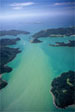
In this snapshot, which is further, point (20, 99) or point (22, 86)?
point (22, 86)

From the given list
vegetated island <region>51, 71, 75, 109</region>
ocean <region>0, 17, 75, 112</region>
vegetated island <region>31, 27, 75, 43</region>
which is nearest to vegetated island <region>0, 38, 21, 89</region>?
ocean <region>0, 17, 75, 112</region>

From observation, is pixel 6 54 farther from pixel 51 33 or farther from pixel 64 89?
pixel 64 89

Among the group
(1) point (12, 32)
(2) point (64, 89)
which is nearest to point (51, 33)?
(1) point (12, 32)

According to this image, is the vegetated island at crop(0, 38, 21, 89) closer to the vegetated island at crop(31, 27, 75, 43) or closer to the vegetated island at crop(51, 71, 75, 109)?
the vegetated island at crop(31, 27, 75, 43)

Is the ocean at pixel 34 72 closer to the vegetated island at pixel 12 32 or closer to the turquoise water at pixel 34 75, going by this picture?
the turquoise water at pixel 34 75

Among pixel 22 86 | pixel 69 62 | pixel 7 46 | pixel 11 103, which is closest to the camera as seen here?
pixel 11 103

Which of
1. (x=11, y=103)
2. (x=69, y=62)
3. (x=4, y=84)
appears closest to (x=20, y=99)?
(x=11, y=103)

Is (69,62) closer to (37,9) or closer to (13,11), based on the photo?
(37,9)
